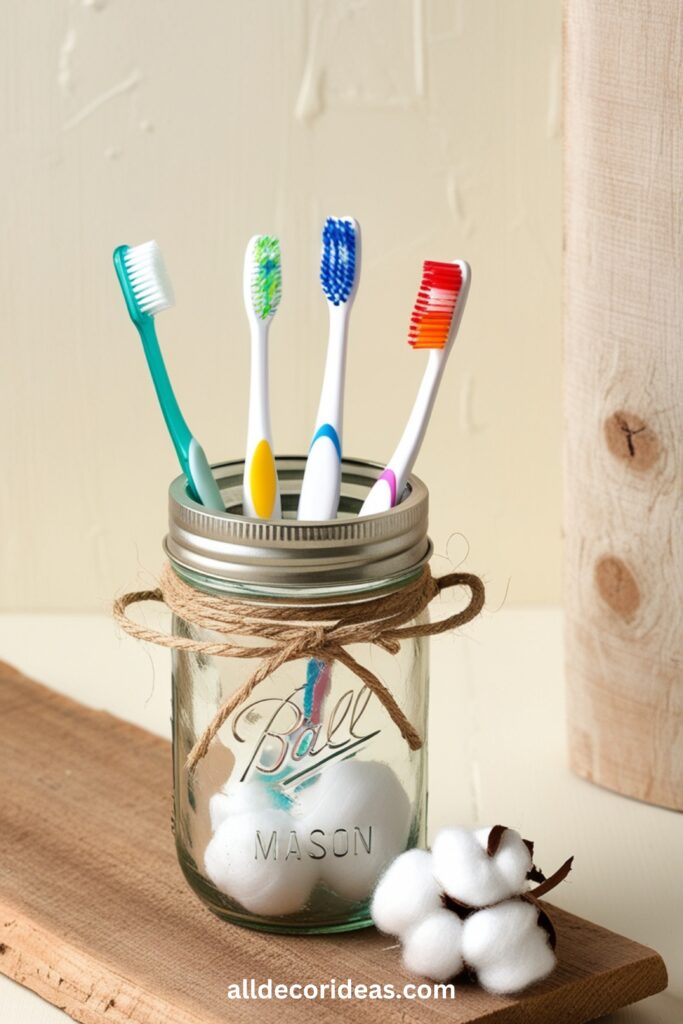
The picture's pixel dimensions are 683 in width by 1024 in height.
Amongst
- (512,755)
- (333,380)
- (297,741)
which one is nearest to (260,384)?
(333,380)

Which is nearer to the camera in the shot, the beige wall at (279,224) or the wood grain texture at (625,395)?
the wood grain texture at (625,395)

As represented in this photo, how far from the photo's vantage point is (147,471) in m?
1.06

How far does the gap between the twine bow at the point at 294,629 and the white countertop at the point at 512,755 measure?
143 millimetres

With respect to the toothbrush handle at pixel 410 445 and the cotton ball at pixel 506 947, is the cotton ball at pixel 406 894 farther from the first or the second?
the toothbrush handle at pixel 410 445

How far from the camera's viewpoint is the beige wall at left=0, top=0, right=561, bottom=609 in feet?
3.16

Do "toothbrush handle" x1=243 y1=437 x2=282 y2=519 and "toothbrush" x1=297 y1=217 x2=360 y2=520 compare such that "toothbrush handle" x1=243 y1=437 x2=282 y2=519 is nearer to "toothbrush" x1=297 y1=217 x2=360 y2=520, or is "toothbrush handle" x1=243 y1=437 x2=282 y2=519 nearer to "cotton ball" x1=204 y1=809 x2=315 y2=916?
"toothbrush" x1=297 y1=217 x2=360 y2=520

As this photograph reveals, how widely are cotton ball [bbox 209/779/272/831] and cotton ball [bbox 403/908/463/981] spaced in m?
0.08

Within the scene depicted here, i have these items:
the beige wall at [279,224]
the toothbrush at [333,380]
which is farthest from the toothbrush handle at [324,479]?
the beige wall at [279,224]

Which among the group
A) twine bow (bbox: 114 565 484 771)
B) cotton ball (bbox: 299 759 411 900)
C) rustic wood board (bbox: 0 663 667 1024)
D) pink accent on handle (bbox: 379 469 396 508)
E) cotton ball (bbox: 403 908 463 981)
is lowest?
rustic wood board (bbox: 0 663 667 1024)

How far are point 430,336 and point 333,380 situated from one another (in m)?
0.04

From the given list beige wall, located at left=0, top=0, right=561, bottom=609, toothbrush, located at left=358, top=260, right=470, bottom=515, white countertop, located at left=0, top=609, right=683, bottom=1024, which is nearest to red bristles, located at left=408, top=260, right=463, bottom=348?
toothbrush, located at left=358, top=260, right=470, bottom=515

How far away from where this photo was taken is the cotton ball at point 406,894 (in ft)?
1.86

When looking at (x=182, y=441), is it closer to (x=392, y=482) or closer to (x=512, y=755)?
(x=392, y=482)

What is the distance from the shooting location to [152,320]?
0.62 meters
